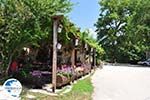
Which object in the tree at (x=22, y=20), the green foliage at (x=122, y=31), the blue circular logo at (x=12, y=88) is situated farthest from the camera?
the green foliage at (x=122, y=31)

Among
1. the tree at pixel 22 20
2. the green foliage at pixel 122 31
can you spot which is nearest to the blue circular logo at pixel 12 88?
the tree at pixel 22 20

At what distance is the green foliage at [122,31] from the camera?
200 feet

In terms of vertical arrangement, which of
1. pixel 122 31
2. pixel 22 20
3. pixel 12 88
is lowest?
pixel 12 88

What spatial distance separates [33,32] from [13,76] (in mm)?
2777

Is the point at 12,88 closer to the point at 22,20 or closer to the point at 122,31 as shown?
the point at 22,20

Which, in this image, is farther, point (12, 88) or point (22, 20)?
point (22, 20)

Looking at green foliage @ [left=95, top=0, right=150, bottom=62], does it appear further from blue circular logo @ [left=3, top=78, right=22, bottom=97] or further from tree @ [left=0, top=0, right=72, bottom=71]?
blue circular logo @ [left=3, top=78, right=22, bottom=97]

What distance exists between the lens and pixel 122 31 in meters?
72.3

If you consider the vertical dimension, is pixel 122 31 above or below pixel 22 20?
above

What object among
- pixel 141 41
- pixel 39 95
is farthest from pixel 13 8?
pixel 141 41

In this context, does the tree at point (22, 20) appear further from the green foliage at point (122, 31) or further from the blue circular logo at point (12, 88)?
the green foliage at point (122, 31)

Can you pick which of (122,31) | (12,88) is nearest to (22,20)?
(12,88)

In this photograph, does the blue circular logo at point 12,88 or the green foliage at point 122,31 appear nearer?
the blue circular logo at point 12,88

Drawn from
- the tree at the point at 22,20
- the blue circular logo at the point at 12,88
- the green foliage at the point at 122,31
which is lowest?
the blue circular logo at the point at 12,88
